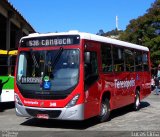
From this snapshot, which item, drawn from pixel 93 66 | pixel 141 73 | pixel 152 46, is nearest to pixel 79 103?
pixel 93 66

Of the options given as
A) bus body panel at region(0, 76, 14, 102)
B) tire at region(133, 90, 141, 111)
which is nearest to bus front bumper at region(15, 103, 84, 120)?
bus body panel at region(0, 76, 14, 102)

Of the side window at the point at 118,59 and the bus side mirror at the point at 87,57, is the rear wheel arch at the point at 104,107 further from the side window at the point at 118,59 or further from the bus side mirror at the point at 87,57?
the bus side mirror at the point at 87,57

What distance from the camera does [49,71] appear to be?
11289mm

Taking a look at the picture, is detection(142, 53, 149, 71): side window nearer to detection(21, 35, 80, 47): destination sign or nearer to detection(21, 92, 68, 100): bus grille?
detection(21, 35, 80, 47): destination sign

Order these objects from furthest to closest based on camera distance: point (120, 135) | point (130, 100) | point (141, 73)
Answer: point (141, 73) → point (130, 100) → point (120, 135)

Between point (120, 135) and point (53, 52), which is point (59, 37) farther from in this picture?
point (120, 135)

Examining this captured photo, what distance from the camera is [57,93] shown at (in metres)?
11.0

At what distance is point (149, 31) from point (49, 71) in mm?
33376

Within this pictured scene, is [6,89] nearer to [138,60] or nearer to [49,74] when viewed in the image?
[49,74]

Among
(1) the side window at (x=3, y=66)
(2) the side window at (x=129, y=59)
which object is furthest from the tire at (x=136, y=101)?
(1) the side window at (x=3, y=66)

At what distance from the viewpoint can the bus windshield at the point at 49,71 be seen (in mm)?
11023

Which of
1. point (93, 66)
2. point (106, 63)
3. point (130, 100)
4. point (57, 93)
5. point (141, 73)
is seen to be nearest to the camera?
point (57, 93)

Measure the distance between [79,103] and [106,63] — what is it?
2.32 metres

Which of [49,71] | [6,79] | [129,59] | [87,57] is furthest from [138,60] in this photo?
[49,71]
